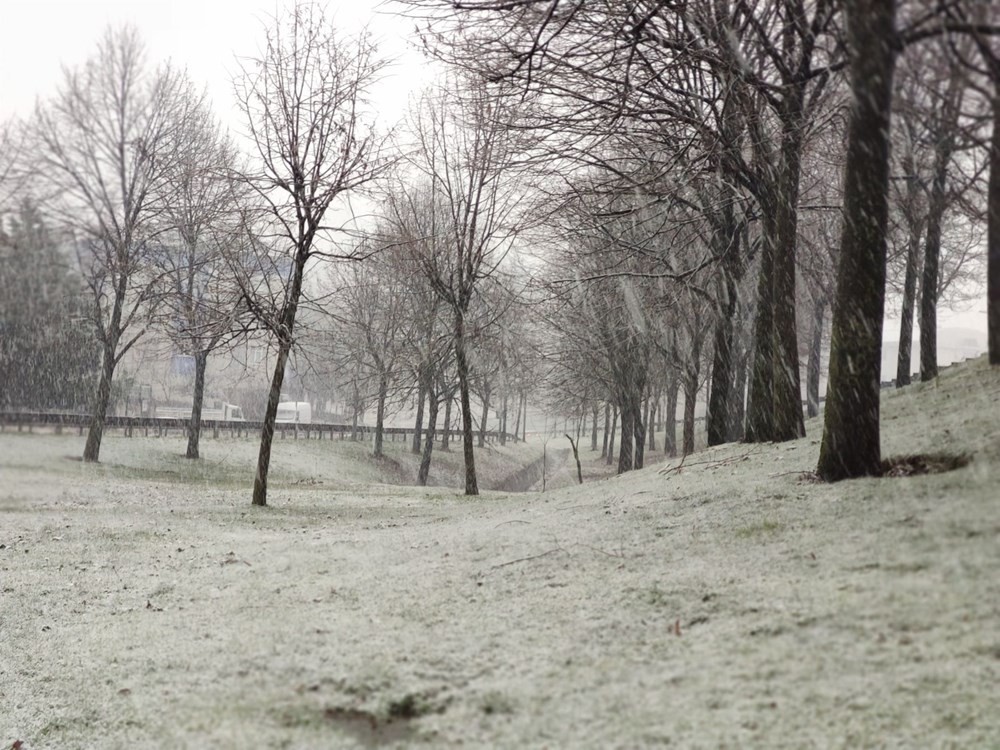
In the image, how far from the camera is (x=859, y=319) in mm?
5504

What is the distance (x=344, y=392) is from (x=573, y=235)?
2243 cm

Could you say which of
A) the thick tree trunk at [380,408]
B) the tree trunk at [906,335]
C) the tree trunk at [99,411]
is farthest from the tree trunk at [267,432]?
the tree trunk at [906,335]

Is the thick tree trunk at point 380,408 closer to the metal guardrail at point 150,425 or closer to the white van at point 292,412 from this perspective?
the metal guardrail at point 150,425

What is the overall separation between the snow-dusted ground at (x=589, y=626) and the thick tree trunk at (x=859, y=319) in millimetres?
404

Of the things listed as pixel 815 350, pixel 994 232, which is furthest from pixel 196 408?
pixel 994 232

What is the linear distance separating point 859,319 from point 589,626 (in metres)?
3.24

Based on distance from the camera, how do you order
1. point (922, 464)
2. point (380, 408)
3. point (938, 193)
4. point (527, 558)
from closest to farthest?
point (938, 193) < point (922, 464) < point (527, 558) < point (380, 408)

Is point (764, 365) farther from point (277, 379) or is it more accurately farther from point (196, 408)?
point (196, 408)

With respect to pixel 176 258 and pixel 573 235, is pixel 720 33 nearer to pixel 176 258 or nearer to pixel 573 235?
pixel 573 235

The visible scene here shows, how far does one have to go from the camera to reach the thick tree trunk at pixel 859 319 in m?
5.23

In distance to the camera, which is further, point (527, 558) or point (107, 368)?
point (107, 368)

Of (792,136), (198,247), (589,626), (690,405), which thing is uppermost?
(198,247)

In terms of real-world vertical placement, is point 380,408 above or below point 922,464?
above

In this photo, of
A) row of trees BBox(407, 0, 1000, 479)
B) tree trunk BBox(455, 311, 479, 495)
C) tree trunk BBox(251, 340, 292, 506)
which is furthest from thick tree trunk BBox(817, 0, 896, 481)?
tree trunk BBox(455, 311, 479, 495)
